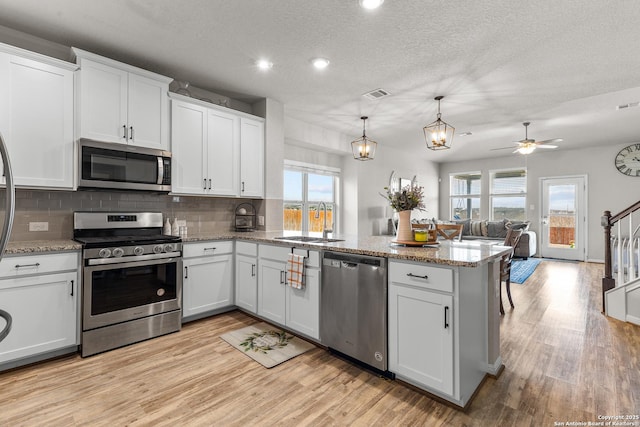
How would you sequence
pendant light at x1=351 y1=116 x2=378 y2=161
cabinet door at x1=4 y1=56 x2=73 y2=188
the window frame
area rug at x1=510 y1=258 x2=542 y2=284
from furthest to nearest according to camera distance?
the window frame
area rug at x1=510 y1=258 x2=542 y2=284
pendant light at x1=351 y1=116 x2=378 y2=161
cabinet door at x1=4 y1=56 x2=73 y2=188

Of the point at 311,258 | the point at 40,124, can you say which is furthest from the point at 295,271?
the point at 40,124

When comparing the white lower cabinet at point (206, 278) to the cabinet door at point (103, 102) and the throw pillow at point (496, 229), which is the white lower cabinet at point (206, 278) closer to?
the cabinet door at point (103, 102)

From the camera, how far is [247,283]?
3402 mm

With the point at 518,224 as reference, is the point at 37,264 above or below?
below

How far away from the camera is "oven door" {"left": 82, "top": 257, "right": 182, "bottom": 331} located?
257 centimetres

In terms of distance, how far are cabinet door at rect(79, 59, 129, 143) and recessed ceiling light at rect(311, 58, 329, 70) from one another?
1.76 meters

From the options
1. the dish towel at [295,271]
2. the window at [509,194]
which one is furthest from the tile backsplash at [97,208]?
the window at [509,194]

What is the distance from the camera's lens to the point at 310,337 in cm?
274

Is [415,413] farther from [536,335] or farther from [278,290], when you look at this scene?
[536,335]

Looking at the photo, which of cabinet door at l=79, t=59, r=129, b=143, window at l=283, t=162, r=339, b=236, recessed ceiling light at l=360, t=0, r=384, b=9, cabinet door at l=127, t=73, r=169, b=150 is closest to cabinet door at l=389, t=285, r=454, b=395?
recessed ceiling light at l=360, t=0, r=384, b=9

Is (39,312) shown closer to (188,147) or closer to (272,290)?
(272,290)

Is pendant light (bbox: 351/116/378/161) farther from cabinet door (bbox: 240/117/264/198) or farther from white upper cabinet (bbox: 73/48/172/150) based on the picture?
white upper cabinet (bbox: 73/48/172/150)

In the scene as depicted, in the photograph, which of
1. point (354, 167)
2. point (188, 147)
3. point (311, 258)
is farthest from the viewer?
point (354, 167)

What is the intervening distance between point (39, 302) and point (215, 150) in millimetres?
2099
